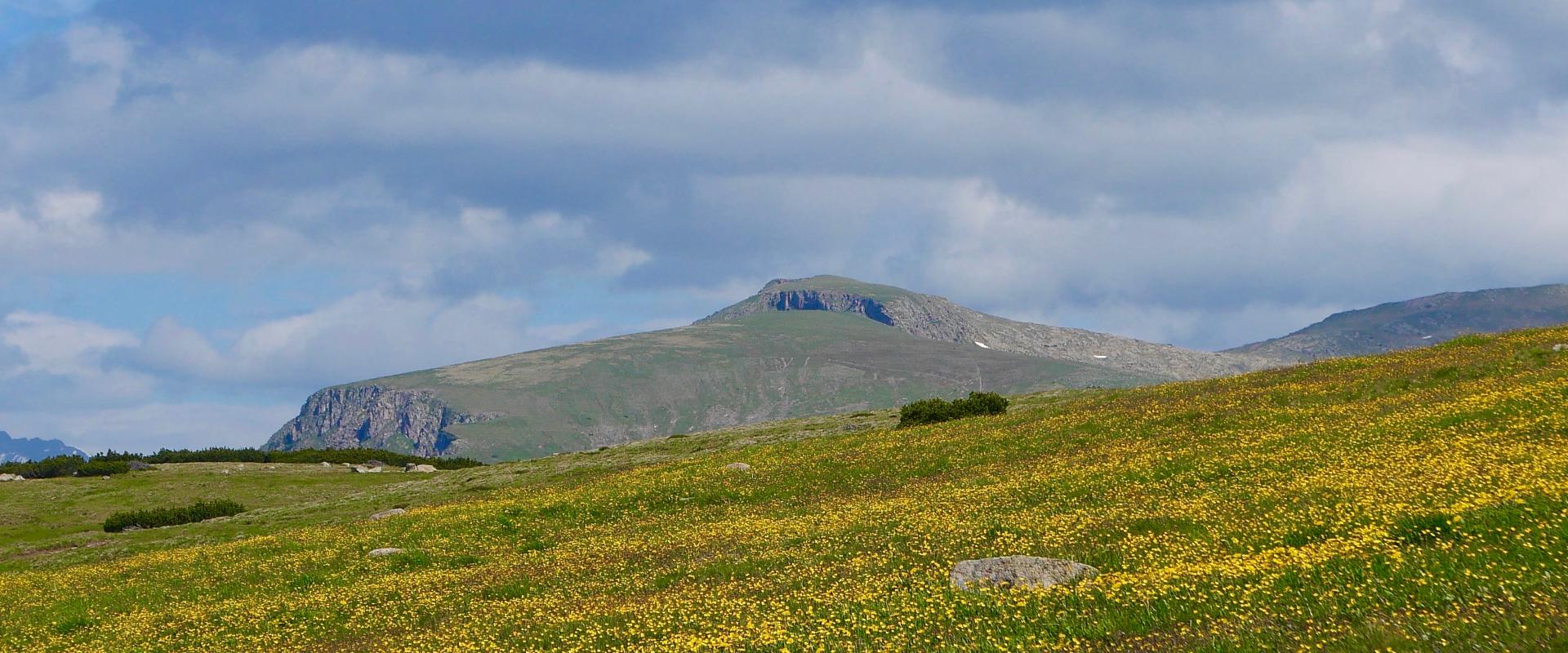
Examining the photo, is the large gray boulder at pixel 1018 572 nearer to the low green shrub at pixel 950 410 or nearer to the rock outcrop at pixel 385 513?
the rock outcrop at pixel 385 513

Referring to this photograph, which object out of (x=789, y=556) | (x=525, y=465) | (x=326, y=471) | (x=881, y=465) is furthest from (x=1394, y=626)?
(x=326, y=471)

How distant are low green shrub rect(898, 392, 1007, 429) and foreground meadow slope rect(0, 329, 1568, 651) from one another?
7.89 meters

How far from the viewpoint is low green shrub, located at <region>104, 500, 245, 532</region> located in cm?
4903

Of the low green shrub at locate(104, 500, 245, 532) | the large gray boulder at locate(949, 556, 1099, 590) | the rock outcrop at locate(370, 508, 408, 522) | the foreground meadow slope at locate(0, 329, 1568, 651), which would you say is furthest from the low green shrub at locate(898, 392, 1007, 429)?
the low green shrub at locate(104, 500, 245, 532)

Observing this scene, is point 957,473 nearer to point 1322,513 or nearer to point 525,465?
point 1322,513

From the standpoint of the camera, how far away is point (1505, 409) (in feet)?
91.4

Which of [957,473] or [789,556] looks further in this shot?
[957,473]

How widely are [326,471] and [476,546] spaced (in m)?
45.8

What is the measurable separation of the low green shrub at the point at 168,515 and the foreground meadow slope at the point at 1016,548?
11965mm

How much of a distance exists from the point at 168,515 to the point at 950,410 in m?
42.6

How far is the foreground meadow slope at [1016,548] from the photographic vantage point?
1327 centimetres

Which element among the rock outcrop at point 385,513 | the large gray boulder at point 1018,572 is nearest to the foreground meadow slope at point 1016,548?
the large gray boulder at point 1018,572

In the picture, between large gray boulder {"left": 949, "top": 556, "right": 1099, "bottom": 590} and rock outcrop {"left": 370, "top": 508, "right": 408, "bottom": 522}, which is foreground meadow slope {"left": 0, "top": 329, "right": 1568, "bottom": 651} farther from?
rock outcrop {"left": 370, "top": 508, "right": 408, "bottom": 522}

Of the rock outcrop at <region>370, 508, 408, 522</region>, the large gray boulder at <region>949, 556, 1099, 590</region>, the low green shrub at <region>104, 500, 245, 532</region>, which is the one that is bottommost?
the rock outcrop at <region>370, 508, 408, 522</region>
